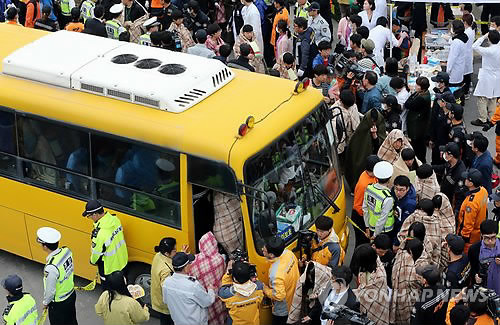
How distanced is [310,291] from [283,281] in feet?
1.14

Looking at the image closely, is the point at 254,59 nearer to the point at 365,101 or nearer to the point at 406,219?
the point at 365,101

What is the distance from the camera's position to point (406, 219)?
30.0ft

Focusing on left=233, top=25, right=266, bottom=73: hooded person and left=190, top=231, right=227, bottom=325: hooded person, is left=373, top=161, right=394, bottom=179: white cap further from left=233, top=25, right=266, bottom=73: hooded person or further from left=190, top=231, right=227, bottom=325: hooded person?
left=233, top=25, right=266, bottom=73: hooded person

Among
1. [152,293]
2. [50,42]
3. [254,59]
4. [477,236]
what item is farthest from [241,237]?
[254,59]

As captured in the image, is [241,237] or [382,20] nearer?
[241,237]

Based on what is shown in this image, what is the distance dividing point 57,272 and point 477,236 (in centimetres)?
474

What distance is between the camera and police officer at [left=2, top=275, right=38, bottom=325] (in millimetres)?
7738

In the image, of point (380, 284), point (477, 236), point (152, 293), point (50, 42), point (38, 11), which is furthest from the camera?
point (38, 11)

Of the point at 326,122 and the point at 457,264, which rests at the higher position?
the point at 326,122

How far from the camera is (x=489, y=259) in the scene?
28.2 ft

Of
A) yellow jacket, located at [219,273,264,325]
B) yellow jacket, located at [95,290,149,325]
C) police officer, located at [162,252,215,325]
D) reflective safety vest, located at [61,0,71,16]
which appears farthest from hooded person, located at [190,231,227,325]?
reflective safety vest, located at [61,0,71,16]

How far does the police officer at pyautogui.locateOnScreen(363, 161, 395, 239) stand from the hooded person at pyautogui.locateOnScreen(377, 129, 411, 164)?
3.34ft

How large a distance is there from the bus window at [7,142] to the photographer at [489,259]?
545 centimetres

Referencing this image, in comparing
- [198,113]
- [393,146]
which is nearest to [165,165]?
[198,113]
